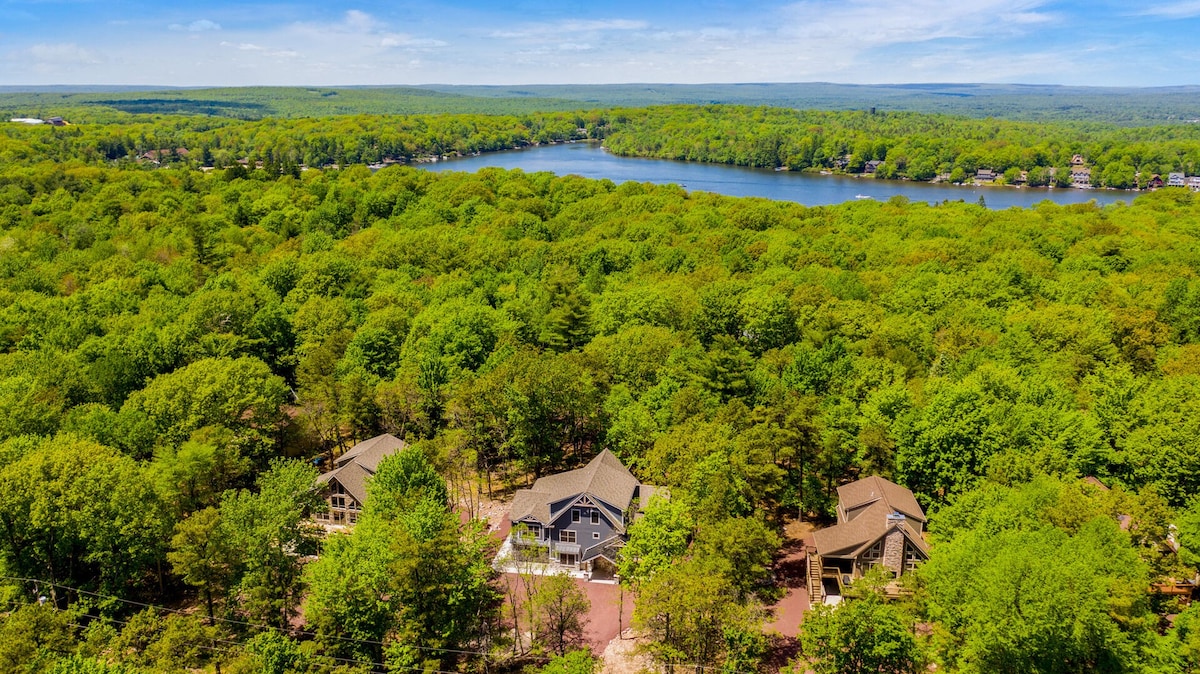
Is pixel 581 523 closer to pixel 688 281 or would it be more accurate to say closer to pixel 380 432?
pixel 380 432

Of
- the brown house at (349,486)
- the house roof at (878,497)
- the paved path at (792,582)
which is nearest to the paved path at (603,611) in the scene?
the paved path at (792,582)

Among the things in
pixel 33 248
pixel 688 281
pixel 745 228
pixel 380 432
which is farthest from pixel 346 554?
pixel 745 228

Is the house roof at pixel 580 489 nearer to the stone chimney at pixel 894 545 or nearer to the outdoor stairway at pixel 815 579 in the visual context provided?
the outdoor stairway at pixel 815 579

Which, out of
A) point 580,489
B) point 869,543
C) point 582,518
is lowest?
point 582,518

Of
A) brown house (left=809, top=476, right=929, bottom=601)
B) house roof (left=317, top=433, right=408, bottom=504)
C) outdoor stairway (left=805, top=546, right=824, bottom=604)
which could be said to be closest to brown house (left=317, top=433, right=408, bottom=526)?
house roof (left=317, top=433, right=408, bottom=504)

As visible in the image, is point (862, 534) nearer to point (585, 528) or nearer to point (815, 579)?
point (815, 579)

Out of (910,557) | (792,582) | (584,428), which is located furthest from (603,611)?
(584,428)

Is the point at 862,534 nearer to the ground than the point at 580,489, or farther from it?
nearer to the ground

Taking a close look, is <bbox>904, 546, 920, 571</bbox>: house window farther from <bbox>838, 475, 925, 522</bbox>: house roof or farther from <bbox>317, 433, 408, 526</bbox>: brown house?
<bbox>317, 433, 408, 526</bbox>: brown house
